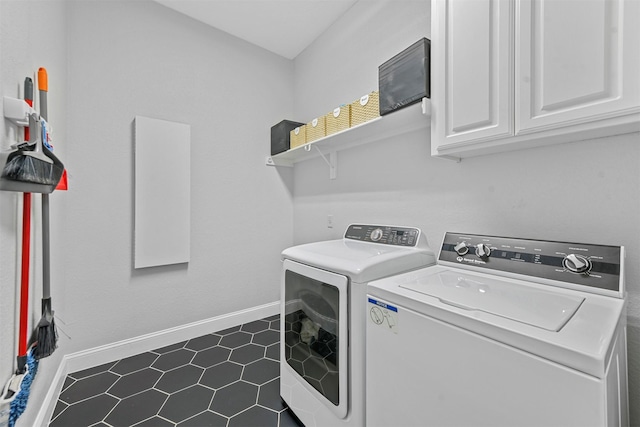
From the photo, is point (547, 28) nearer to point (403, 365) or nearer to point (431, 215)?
point (431, 215)

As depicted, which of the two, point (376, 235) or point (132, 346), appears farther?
point (132, 346)

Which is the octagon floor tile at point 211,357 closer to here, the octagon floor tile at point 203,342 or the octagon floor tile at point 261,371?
the octagon floor tile at point 203,342

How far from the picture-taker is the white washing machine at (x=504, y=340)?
608 millimetres

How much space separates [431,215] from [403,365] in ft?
3.24

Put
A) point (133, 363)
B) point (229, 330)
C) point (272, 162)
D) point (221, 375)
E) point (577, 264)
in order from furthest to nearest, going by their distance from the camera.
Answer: point (272, 162) < point (229, 330) < point (133, 363) < point (221, 375) < point (577, 264)

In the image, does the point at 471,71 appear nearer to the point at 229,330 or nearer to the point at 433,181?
the point at 433,181

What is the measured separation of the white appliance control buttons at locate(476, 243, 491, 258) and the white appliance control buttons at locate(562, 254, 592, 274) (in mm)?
263

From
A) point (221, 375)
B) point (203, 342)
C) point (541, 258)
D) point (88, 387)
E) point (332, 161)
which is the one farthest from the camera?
point (332, 161)

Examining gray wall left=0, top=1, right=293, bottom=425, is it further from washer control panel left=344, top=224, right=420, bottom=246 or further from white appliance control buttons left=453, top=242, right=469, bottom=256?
white appliance control buttons left=453, top=242, right=469, bottom=256

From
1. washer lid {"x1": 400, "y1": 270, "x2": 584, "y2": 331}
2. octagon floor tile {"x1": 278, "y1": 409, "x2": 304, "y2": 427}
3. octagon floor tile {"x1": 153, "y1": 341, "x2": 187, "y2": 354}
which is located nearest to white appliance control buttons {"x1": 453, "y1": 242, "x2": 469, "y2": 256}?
washer lid {"x1": 400, "y1": 270, "x2": 584, "y2": 331}

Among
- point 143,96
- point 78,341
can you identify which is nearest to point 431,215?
point 143,96

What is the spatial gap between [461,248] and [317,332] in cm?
85

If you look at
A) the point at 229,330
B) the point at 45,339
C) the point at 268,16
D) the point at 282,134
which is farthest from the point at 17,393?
the point at 268,16

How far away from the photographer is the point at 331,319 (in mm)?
1272
